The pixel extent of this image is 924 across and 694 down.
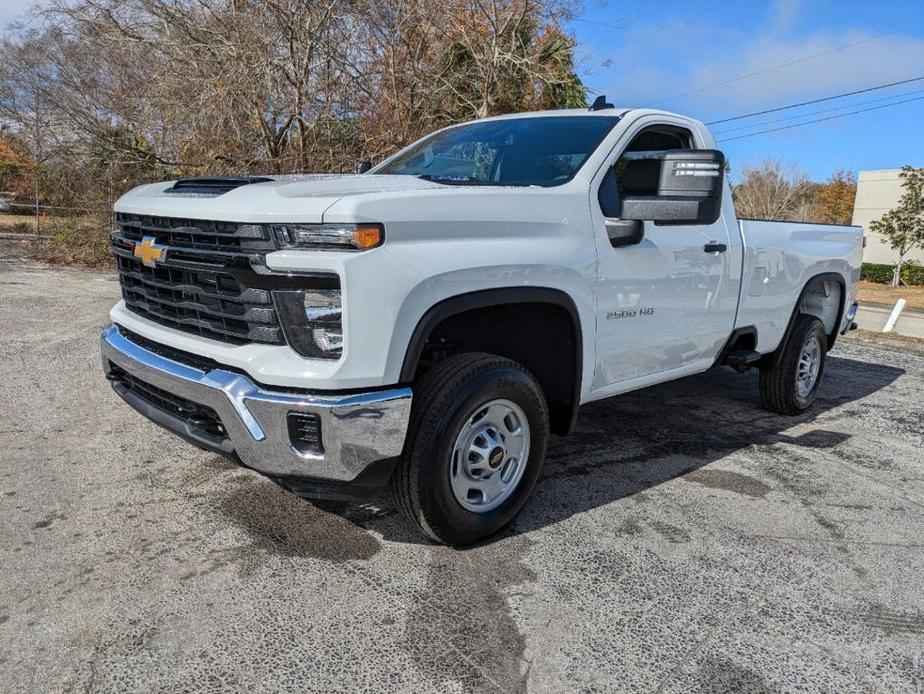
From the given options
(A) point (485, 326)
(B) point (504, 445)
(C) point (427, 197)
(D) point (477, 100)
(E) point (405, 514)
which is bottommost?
(E) point (405, 514)

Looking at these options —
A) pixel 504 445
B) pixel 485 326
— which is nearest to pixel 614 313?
pixel 485 326

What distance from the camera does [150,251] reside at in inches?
123

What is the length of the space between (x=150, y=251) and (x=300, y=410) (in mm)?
1157

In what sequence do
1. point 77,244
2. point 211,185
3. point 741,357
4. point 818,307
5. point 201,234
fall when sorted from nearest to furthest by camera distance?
point 201,234, point 211,185, point 741,357, point 818,307, point 77,244

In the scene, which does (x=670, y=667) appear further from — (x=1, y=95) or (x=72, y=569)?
(x=1, y=95)

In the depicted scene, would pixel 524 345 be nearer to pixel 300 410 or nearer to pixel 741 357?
pixel 300 410

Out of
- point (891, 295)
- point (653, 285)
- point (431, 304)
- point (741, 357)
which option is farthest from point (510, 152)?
point (891, 295)

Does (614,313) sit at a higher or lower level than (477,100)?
lower

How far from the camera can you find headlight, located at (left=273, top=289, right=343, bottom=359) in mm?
2559

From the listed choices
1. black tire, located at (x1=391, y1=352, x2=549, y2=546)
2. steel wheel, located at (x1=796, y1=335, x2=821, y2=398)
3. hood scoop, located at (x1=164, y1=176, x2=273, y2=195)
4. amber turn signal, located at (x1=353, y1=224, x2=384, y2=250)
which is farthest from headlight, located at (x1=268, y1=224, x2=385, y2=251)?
steel wheel, located at (x1=796, y1=335, x2=821, y2=398)

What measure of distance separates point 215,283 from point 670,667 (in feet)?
7.20

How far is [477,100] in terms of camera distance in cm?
1370

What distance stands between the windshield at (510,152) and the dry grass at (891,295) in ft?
66.2

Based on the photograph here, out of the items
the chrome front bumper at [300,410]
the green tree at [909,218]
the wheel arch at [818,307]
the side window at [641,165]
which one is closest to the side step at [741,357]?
the wheel arch at [818,307]
